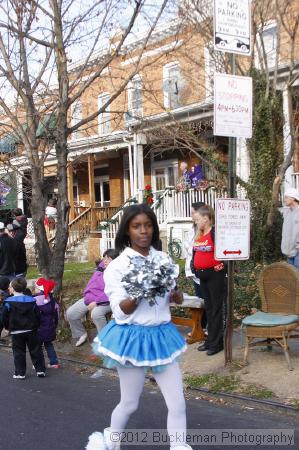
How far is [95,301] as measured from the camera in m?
7.97

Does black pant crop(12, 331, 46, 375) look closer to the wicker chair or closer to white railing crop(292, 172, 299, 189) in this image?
the wicker chair

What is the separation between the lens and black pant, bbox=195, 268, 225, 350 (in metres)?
6.95

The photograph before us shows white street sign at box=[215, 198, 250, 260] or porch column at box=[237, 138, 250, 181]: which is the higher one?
porch column at box=[237, 138, 250, 181]

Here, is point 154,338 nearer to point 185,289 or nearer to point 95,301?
point 95,301

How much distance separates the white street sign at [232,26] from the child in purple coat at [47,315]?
3.73 metres

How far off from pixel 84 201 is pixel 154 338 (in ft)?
73.2

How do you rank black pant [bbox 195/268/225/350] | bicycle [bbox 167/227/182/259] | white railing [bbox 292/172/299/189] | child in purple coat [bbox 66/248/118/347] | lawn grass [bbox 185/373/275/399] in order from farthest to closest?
bicycle [bbox 167/227/182/259] → white railing [bbox 292/172/299/189] → child in purple coat [bbox 66/248/118/347] → black pant [bbox 195/268/225/350] → lawn grass [bbox 185/373/275/399]

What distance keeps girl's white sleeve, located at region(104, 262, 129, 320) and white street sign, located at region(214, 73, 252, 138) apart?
2659 millimetres

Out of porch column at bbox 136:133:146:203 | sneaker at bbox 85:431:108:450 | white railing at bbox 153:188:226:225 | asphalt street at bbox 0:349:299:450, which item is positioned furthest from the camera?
porch column at bbox 136:133:146:203

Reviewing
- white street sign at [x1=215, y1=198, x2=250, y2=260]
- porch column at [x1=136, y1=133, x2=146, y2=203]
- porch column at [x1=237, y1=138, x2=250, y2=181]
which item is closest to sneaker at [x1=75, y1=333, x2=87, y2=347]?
white street sign at [x1=215, y1=198, x2=250, y2=260]

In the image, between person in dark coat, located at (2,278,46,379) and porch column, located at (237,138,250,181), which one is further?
porch column, located at (237,138,250,181)

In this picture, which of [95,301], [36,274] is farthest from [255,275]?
[36,274]

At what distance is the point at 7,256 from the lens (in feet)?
33.4

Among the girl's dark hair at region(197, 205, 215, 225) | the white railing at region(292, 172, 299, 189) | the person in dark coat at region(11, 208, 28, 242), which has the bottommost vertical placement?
the person in dark coat at region(11, 208, 28, 242)
